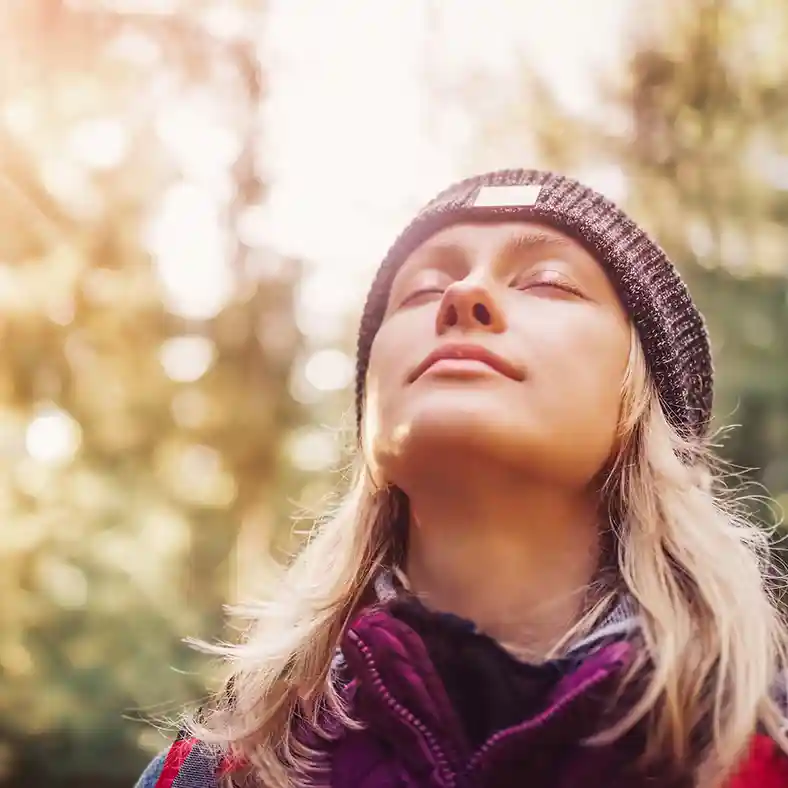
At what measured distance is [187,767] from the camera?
100 centimetres

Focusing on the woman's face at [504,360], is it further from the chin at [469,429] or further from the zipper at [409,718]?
the zipper at [409,718]

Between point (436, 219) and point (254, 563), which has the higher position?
point (436, 219)

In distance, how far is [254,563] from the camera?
2.50 metres

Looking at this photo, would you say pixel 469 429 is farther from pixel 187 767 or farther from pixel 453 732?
pixel 187 767

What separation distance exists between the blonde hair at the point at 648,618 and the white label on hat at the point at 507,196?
9.3 inches

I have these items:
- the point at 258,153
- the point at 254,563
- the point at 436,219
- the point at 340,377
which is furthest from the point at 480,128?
the point at 436,219

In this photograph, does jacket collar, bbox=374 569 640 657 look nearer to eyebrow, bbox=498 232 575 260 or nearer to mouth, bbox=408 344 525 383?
mouth, bbox=408 344 525 383

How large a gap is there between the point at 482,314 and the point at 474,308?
0.01 meters

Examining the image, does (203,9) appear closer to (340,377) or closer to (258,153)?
(258,153)

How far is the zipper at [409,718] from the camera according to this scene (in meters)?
0.77

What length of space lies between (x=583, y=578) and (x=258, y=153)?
229 cm

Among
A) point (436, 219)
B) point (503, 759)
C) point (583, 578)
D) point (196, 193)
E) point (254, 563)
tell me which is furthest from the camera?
point (196, 193)

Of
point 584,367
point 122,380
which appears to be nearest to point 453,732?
point 584,367

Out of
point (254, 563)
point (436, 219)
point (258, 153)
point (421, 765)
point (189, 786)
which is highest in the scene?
point (258, 153)
